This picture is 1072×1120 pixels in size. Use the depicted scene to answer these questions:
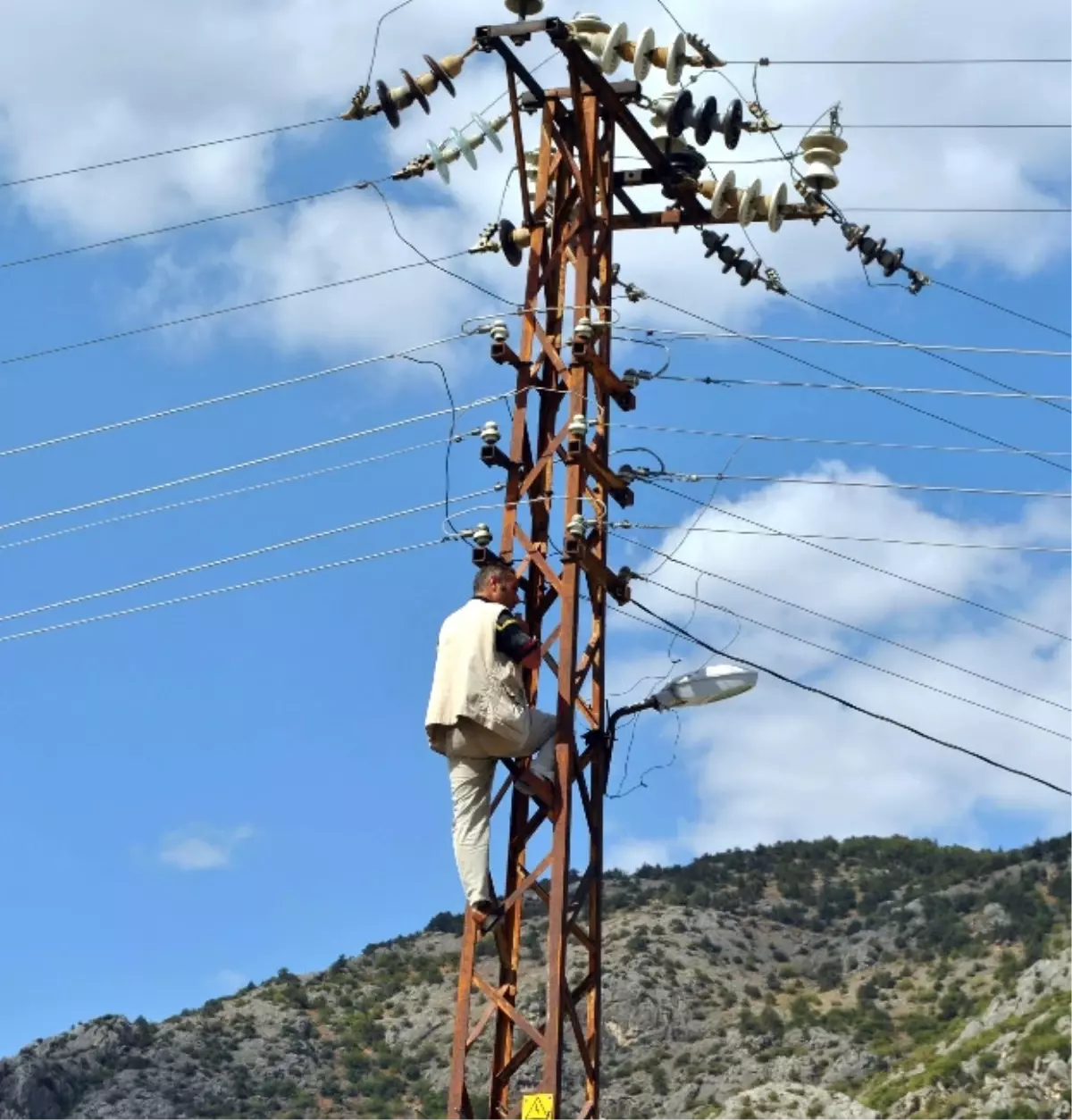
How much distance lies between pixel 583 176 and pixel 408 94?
191 cm

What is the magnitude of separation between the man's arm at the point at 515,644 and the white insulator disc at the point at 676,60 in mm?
4672

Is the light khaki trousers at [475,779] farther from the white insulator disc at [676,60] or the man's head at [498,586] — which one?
the white insulator disc at [676,60]

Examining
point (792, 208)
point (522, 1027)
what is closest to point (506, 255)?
point (792, 208)

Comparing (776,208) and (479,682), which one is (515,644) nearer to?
(479,682)

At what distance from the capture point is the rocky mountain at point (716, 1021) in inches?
2307

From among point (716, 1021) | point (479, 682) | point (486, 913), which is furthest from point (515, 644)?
point (716, 1021)

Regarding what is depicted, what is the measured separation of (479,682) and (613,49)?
4.91 m

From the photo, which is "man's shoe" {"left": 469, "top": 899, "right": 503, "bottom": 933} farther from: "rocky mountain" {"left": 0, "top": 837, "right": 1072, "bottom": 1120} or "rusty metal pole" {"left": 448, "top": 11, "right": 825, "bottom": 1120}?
"rocky mountain" {"left": 0, "top": 837, "right": 1072, "bottom": 1120}

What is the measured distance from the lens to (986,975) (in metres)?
68.8

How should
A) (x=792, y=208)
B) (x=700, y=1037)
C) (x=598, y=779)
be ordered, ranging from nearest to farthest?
(x=598, y=779) < (x=792, y=208) < (x=700, y=1037)

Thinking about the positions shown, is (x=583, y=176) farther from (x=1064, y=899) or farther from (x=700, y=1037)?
(x=1064, y=899)

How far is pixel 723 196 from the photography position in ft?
57.5

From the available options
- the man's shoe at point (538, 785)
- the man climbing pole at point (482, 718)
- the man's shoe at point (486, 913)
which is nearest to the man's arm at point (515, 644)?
the man climbing pole at point (482, 718)

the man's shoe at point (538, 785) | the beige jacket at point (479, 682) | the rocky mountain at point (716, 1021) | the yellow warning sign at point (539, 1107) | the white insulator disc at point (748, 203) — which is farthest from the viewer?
the rocky mountain at point (716, 1021)
